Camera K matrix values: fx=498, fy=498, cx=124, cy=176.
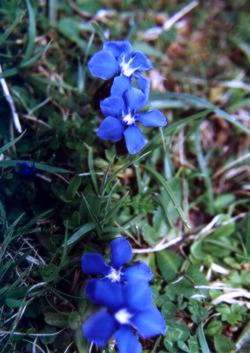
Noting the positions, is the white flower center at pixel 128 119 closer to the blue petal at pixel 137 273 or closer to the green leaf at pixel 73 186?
the green leaf at pixel 73 186

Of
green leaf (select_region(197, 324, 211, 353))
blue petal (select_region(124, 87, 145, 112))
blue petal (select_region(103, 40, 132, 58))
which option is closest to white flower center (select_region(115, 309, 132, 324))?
green leaf (select_region(197, 324, 211, 353))

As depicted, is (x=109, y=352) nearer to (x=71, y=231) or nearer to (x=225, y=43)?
(x=71, y=231)

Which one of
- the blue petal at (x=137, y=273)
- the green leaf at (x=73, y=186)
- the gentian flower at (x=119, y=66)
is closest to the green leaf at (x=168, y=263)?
the blue petal at (x=137, y=273)

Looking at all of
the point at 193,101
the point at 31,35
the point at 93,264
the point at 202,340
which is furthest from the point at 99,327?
the point at 31,35

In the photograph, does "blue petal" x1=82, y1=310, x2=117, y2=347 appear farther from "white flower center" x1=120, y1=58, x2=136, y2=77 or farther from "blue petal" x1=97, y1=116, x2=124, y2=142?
"white flower center" x1=120, y1=58, x2=136, y2=77

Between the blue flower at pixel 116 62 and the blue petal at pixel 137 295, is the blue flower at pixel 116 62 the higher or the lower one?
the higher one

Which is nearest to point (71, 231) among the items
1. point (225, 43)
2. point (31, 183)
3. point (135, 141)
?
point (31, 183)

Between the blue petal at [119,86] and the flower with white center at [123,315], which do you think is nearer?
Result: the flower with white center at [123,315]
